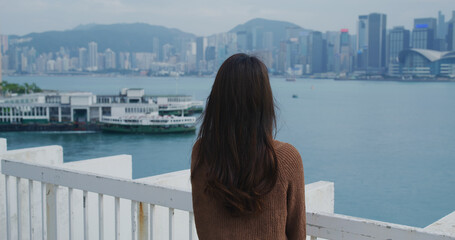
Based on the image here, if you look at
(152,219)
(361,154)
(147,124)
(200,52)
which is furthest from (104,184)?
(200,52)

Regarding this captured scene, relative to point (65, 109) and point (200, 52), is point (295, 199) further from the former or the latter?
point (200, 52)

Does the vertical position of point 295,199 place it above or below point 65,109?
above

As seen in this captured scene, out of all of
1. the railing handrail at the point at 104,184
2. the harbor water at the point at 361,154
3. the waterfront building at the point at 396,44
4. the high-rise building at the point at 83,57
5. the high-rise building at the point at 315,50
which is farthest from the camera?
the high-rise building at the point at 83,57

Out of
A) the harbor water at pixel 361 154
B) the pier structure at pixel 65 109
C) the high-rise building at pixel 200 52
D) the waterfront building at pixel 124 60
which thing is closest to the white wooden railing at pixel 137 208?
the harbor water at pixel 361 154

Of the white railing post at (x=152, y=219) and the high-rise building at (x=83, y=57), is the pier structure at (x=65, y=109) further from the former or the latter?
the high-rise building at (x=83, y=57)

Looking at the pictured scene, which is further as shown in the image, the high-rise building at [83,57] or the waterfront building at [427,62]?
the high-rise building at [83,57]

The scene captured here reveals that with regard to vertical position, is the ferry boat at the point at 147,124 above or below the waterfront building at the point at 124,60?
below

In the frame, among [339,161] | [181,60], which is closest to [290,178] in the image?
[339,161]
